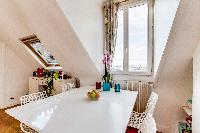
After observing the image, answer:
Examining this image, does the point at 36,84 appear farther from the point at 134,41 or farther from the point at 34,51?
the point at 134,41

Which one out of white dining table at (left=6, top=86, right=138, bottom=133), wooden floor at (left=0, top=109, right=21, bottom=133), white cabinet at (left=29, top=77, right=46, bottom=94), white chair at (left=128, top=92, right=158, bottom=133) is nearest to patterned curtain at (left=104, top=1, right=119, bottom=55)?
white chair at (left=128, top=92, right=158, bottom=133)

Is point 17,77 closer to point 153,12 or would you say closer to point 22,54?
point 22,54

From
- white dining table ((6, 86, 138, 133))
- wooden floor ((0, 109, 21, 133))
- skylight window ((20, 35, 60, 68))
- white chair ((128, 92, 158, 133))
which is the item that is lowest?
wooden floor ((0, 109, 21, 133))

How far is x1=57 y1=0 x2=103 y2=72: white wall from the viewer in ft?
8.26

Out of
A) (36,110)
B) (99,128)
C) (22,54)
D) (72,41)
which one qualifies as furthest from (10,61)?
(99,128)

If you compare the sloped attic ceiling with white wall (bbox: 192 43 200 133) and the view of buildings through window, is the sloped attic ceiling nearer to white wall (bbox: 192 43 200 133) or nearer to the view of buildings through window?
the view of buildings through window

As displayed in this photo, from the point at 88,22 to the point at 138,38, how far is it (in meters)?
1.10

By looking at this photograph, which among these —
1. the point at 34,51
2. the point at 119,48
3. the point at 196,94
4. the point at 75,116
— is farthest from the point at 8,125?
the point at 196,94

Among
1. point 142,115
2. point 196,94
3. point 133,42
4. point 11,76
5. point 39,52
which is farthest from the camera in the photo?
point 11,76

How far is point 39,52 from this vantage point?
458 cm

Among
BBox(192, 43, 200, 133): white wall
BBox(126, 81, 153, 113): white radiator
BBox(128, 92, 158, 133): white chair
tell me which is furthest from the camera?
BBox(126, 81, 153, 113): white radiator

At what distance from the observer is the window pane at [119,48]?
3520 millimetres

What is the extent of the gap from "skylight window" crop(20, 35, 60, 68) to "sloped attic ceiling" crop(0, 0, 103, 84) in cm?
19

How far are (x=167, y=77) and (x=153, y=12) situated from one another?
127 cm
